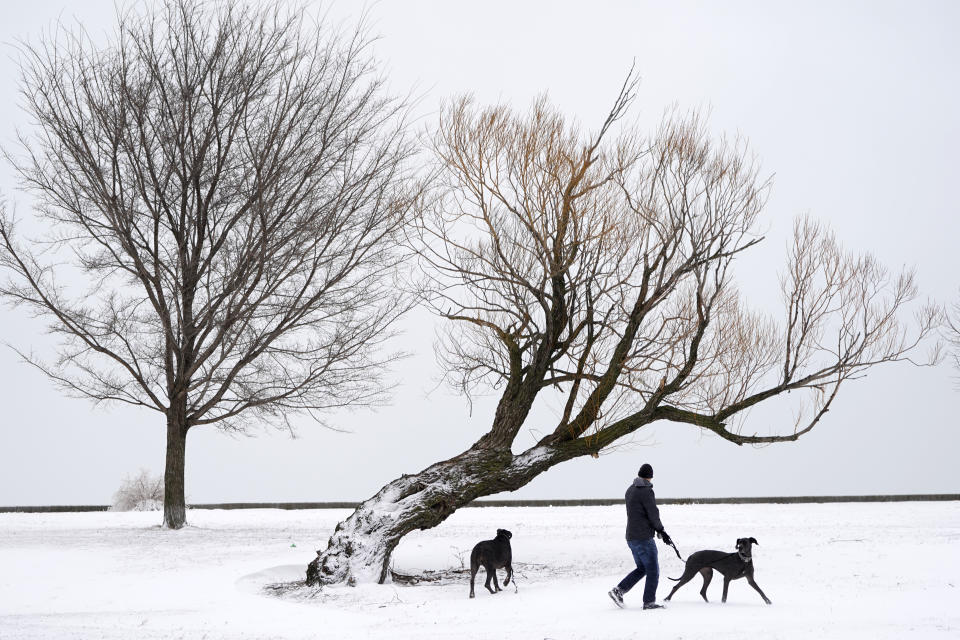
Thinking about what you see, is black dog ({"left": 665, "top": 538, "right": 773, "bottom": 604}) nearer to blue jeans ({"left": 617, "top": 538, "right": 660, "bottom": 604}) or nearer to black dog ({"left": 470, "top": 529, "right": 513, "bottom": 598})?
blue jeans ({"left": 617, "top": 538, "right": 660, "bottom": 604})

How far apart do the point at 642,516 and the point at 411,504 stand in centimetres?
486

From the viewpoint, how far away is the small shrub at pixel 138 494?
1139 inches

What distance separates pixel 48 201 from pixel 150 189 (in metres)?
Result: 2.71

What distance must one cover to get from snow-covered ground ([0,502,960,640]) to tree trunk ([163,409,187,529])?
0.53 m

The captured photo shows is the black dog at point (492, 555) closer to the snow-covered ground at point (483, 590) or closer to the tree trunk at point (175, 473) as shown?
the snow-covered ground at point (483, 590)

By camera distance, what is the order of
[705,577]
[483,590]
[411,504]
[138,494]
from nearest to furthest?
[705,577] → [483,590] → [411,504] → [138,494]

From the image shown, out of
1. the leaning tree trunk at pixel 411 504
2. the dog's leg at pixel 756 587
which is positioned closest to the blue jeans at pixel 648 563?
the dog's leg at pixel 756 587

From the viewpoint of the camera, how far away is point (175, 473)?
20078mm

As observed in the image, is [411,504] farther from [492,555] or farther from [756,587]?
[756,587]

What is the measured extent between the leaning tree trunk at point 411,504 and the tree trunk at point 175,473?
7.84m

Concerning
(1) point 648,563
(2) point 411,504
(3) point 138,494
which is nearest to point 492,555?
(2) point 411,504

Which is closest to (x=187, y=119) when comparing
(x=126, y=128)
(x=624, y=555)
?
(x=126, y=128)

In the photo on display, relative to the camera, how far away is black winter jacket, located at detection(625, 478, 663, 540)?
969 cm

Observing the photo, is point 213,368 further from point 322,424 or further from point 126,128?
point 126,128
